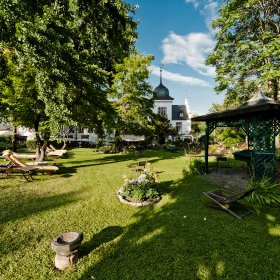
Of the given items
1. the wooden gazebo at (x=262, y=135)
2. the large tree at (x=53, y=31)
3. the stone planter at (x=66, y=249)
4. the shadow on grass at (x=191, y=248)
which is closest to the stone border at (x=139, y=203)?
the shadow on grass at (x=191, y=248)

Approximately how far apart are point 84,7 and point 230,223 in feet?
26.8

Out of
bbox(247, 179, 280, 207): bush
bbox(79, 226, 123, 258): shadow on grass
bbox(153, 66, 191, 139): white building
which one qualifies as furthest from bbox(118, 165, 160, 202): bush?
bbox(153, 66, 191, 139): white building

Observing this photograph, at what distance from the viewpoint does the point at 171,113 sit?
188 ft

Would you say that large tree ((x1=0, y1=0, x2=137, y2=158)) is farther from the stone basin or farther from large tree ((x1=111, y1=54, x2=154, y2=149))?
large tree ((x1=111, y1=54, x2=154, y2=149))

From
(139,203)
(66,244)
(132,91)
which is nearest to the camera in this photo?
(66,244)

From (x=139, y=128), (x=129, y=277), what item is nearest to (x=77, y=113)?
(x=139, y=128)

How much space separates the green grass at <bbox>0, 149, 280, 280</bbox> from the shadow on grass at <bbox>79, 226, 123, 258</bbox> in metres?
0.02

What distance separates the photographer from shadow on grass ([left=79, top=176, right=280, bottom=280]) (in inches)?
148

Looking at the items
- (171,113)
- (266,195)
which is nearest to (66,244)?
(266,195)

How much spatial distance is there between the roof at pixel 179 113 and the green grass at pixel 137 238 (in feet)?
168

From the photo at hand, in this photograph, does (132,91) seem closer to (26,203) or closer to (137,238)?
(26,203)

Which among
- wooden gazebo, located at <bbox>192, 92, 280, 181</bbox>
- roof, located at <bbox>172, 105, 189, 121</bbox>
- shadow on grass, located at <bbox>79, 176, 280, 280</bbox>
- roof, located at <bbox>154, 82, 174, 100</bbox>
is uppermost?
roof, located at <bbox>154, 82, 174, 100</bbox>

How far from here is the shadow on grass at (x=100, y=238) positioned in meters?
4.47

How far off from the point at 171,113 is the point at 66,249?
55.7 meters
